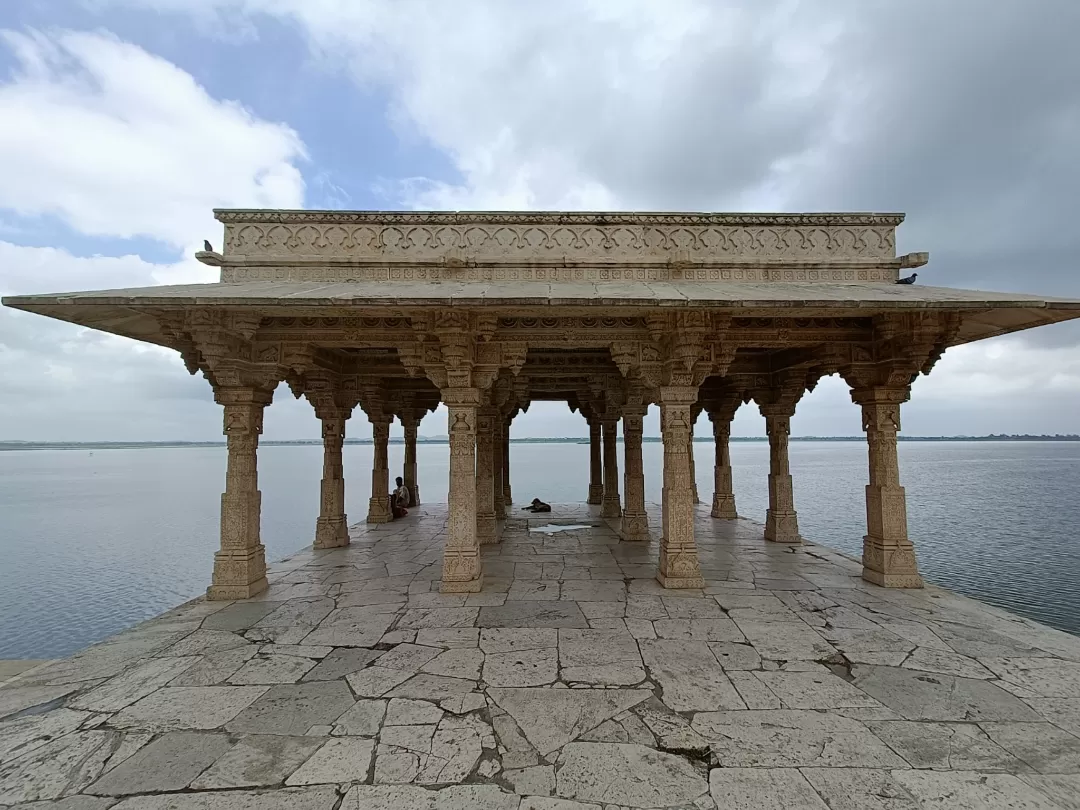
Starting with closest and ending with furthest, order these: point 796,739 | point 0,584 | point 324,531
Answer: point 796,739 → point 324,531 → point 0,584

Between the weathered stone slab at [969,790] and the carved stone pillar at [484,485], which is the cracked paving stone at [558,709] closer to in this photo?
the weathered stone slab at [969,790]

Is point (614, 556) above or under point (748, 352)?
under

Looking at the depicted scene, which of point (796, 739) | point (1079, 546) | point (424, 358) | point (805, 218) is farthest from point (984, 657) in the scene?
point (1079, 546)

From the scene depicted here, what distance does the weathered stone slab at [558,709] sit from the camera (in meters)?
3.37

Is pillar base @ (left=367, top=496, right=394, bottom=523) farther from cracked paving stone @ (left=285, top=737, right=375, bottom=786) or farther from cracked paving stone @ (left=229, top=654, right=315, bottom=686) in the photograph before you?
cracked paving stone @ (left=285, top=737, right=375, bottom=786)

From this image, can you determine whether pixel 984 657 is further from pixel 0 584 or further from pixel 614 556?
pixel 0 584

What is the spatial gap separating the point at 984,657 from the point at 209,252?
389 inches

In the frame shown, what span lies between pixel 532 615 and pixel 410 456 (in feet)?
36.3

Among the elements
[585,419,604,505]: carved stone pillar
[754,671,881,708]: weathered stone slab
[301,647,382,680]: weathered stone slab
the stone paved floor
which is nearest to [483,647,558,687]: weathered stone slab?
the stone paved floor

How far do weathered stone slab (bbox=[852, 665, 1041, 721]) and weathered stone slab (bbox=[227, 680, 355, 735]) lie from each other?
4118mm

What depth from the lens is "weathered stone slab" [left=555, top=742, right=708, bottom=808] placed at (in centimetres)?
278

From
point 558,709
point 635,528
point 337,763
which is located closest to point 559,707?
point 558,709

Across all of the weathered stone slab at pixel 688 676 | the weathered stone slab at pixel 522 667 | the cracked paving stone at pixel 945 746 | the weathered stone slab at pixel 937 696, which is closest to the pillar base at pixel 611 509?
the weathered stone slab at pixel 688 676

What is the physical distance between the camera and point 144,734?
11.3ft
